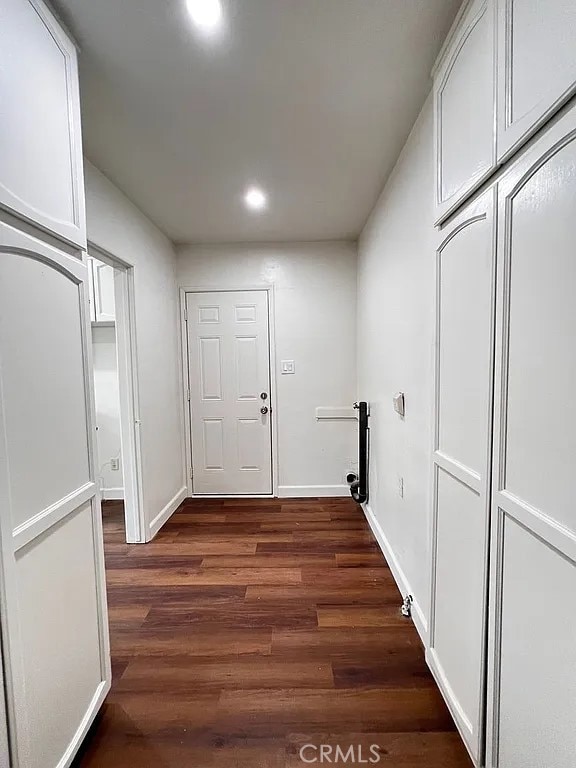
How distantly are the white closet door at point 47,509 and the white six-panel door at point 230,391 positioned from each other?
2.24 m

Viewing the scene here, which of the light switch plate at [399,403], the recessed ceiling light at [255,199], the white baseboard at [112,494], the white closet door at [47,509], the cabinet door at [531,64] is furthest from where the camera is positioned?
the white baseboard at [112,494]

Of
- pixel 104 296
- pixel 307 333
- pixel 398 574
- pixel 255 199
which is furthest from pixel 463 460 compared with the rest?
pixel 104 296

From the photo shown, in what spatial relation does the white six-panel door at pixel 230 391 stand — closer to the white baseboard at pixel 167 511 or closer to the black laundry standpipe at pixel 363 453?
the white baseboard at pixel 167 511

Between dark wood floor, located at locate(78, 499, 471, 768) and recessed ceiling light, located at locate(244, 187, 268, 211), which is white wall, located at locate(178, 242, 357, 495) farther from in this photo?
dark wood floor, located at locate(78, 499, 471, 768)

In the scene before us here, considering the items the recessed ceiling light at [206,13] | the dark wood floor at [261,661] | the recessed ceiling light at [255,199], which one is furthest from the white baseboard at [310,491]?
the recessed ceiling light at [206,13]

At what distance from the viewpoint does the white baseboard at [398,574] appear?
1721 mm

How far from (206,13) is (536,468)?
1666 mm

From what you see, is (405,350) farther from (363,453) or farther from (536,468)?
(363,453)

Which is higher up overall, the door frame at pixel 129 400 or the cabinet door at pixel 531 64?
the cabinet door at pixel 531 64

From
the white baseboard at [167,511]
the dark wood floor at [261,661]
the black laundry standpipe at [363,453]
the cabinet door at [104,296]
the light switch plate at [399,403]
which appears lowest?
the dark wood floor at [261,661]

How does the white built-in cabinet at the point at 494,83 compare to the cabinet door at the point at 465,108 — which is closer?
the white built-in cabinet at the point at 494,83

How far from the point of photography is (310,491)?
3.60 metres

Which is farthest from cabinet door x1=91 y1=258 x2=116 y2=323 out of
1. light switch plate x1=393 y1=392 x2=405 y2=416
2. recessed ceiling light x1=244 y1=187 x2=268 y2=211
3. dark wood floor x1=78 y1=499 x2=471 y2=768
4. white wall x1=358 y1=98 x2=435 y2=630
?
light switch plate x1=393 y1=392 x2=405 y2=416

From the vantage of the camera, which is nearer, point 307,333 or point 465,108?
point 465,108
